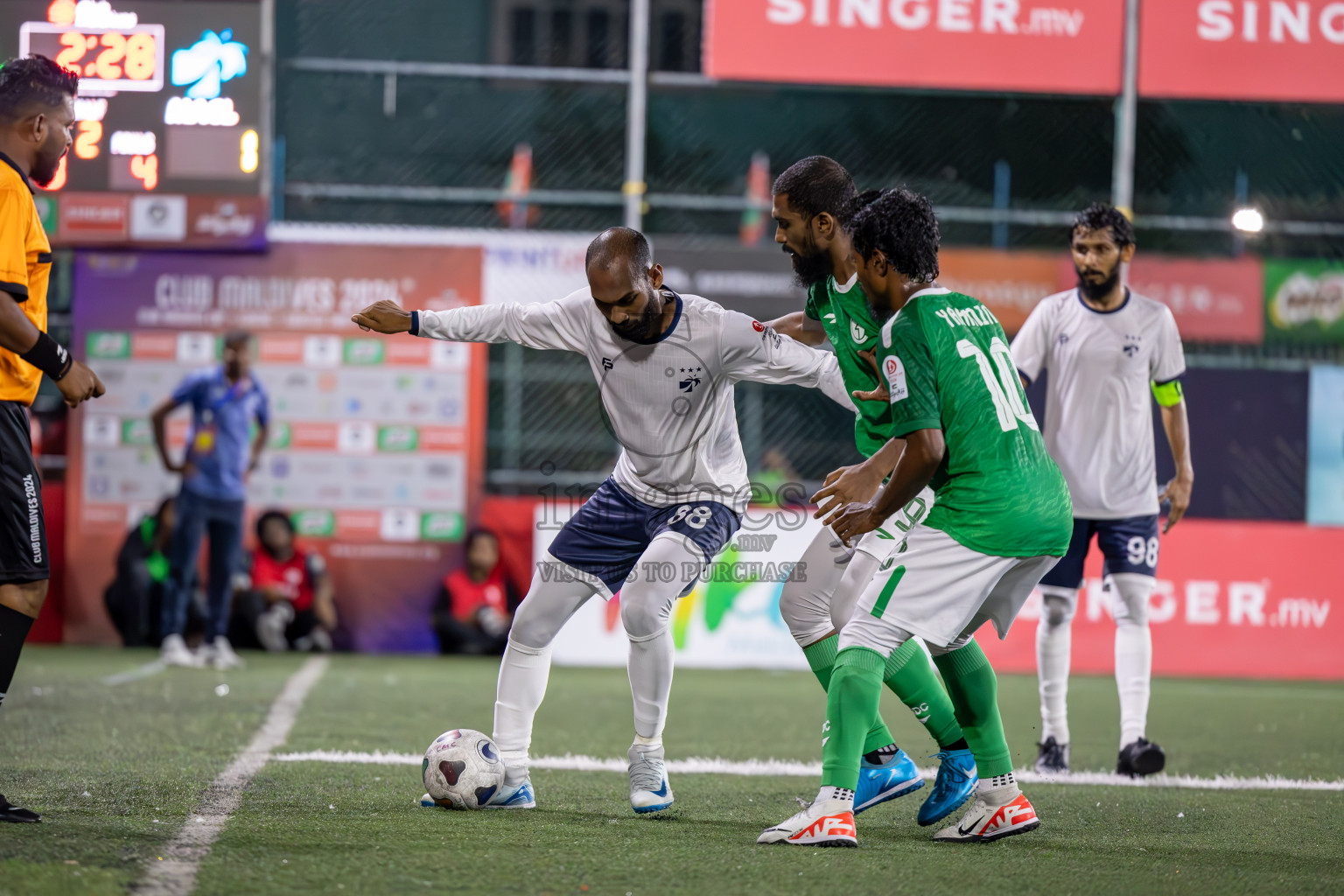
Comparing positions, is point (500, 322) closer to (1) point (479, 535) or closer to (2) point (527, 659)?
(2) point (527, 659)

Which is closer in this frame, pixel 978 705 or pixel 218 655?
pixel 978 705

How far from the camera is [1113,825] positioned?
4516 mm

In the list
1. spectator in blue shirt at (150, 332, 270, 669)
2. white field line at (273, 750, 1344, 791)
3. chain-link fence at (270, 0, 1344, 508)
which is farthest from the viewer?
chain-link fence at (270, 0, 1344, 508)

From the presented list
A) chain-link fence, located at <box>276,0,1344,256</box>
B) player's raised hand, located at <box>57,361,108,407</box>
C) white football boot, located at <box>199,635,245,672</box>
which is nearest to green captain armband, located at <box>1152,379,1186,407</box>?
player's raised hand, located at <box>57,361,108,407</box>

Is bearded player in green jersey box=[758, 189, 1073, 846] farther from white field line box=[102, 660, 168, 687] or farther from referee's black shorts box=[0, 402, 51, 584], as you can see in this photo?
white field line box=[102, 660, 168, 687]

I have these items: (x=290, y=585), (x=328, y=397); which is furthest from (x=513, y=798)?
(x=328, y=397)

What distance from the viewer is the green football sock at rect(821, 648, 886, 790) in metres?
3.87

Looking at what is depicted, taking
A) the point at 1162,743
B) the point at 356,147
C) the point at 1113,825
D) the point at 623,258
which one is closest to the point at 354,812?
the point at 623,258

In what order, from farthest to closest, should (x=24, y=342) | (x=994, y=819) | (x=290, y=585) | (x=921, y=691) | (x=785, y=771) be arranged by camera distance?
(x=290, y=585), (x=785, y=771), (x=921, y=691), (x=994, y=819), (x=24, y=342)

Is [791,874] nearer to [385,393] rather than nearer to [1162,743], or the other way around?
[1162,743]

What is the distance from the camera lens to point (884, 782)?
454cm

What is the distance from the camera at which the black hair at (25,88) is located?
4164mm

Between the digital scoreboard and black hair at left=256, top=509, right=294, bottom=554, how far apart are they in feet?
6.79

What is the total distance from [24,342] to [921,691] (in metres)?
2.73
